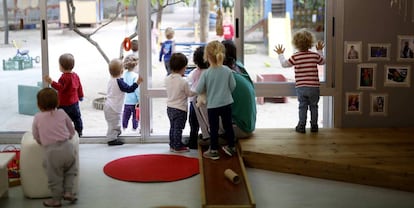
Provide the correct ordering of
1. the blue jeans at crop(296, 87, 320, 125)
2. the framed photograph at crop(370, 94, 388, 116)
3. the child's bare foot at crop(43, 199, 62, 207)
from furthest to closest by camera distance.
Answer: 1. the framed photograph at crop(370, 94, 388, 116)
2. the blue jeans at crop(296, 87, 320, 125)
3. the child's bare foot at crop(43, 199, 62, 207)

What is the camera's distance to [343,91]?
6.60 meters

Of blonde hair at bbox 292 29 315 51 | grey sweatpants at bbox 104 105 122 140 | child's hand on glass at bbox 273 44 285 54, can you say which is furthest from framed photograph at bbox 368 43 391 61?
grey sweatpants at bbox 104 105 122 140

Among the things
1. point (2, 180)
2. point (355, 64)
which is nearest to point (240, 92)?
point (355, 64)

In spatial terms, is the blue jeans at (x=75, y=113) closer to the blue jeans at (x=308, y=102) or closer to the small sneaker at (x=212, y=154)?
the small sneaker at (x=212, y=154)

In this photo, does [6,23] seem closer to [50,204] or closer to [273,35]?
[50,204]

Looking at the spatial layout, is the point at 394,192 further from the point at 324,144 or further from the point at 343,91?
the point at 343,91

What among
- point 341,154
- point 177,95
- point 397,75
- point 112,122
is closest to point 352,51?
point 397,75

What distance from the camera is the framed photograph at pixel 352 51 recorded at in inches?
256

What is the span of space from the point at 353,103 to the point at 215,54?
1741mm

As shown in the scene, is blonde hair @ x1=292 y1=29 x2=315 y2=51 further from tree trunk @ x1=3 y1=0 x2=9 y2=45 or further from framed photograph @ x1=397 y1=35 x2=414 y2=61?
tree trunk @ x1=3 y1=0 x2=9 y2=45

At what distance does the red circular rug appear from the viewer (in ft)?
17.9

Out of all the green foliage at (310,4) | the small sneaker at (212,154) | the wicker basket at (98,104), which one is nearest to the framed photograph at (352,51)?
the green foliage at (310,4)

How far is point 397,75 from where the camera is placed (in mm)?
6539

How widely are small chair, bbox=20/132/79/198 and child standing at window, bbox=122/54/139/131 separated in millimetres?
1830
